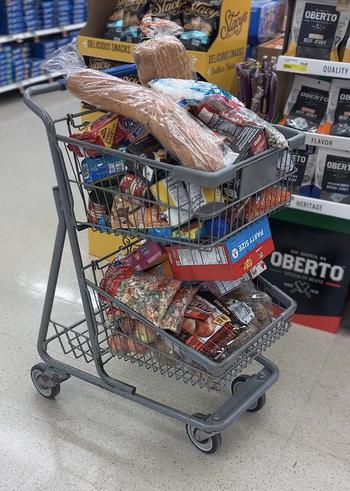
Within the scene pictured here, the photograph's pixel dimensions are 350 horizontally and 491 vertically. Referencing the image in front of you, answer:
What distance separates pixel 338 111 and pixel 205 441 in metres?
1.32

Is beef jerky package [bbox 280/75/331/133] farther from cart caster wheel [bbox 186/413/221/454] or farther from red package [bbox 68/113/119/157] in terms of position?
cart caster wheel [bbox 186/413/221/454]

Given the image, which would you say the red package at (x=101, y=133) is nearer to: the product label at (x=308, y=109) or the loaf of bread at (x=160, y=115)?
the loaf of bread at (x=160, y=115)

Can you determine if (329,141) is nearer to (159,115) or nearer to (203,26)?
(203,26)

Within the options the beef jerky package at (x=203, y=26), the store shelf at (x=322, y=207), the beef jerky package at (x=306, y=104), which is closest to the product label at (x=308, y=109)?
the beef jerky package at (x=306, y=104)

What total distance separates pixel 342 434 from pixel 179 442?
56cm

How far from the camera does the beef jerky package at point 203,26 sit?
2.11 metres

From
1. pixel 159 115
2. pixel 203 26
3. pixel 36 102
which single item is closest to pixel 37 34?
pixel 203 26

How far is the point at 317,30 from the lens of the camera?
6.41ft

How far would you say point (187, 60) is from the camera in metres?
1.53

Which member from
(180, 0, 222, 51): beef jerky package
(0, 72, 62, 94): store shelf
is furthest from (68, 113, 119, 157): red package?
(0, 72, 62, 94): store shelf

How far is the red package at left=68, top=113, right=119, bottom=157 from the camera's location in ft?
4.44

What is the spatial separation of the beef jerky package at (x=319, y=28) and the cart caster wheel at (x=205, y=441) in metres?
1.40

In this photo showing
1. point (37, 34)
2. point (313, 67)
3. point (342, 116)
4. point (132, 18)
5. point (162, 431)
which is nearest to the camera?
point (162, 431)

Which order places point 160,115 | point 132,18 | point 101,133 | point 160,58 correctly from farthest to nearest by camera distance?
point 132,18 < point 160,58 < point 101,133 < point 160,115
